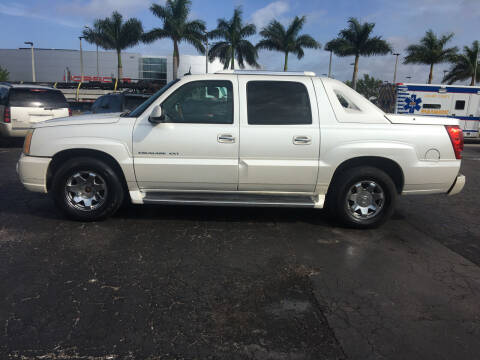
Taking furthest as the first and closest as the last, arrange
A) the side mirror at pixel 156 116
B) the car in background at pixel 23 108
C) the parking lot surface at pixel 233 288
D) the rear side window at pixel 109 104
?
the car in background at pixel 23 108 → the rear side window at pixel 109 104 → the side mirror at pixel 156 116 → the parking lot surface at pixel 233 288

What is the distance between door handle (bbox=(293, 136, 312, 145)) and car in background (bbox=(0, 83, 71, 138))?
30.1 ft

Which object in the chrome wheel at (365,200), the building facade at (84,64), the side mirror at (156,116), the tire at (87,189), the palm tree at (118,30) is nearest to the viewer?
the side mirror at (156,116)

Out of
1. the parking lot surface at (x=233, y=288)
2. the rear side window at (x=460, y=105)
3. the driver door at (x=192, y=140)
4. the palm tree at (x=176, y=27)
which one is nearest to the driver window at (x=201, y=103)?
the driver door at (x=192, y=140)

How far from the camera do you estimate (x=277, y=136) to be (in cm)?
457

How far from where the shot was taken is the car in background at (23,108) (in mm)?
10875

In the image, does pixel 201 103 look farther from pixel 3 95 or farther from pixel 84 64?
pixel 84 64

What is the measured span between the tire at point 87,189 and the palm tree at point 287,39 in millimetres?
37937

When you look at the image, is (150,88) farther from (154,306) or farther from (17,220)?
(154,306)

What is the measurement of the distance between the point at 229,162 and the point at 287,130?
0.79m

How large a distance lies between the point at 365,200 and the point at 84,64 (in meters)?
84.3

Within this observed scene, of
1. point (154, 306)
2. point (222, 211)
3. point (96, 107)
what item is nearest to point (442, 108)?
point (96, 107)

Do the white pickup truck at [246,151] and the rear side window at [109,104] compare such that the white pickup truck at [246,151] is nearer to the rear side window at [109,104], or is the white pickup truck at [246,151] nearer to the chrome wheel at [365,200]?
the chrome wheel at [365,200]

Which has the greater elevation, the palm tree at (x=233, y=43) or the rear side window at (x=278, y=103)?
the palm tree at (x=233, y=43)

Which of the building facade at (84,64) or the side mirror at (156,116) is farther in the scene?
the building facade at (84,64)
